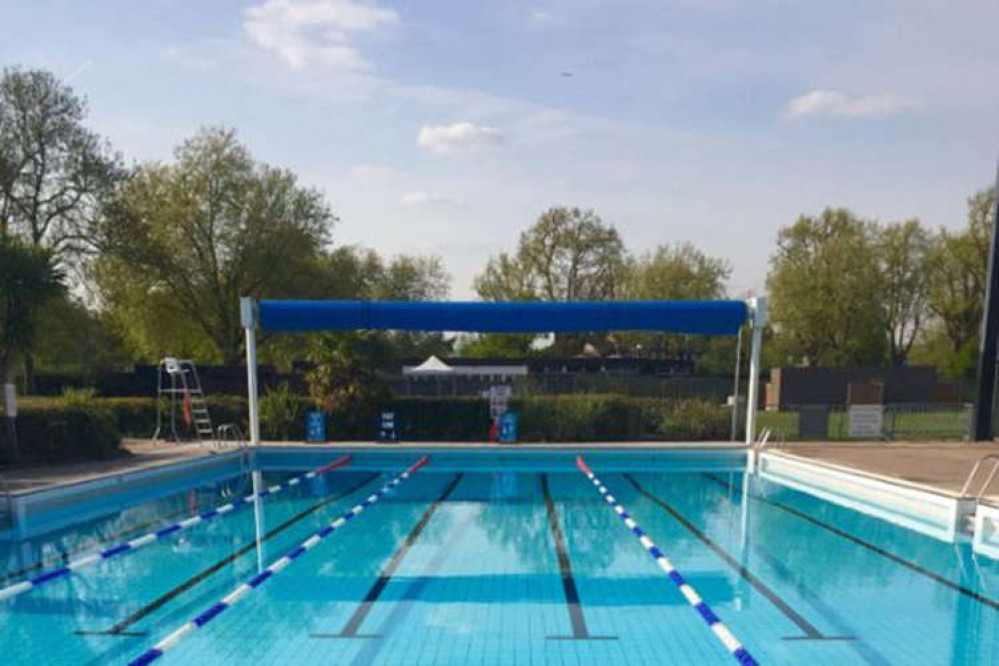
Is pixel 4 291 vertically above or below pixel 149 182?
below

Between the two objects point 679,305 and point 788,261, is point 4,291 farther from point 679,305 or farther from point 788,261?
Result: point 788,261

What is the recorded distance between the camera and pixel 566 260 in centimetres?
4038

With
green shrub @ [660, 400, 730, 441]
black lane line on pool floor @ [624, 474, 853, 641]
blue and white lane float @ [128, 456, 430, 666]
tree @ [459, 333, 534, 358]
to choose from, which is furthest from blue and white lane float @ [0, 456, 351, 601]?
tree @ [459, 333, 534, 358]

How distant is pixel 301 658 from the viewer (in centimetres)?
488

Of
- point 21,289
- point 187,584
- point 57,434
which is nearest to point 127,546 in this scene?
point 187,584

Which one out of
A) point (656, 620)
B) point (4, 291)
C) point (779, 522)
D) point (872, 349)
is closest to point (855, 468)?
point (779, 522)

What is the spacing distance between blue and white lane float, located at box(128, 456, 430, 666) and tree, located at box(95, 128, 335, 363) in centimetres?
1455

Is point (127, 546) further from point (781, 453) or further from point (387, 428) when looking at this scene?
point (781, 453)

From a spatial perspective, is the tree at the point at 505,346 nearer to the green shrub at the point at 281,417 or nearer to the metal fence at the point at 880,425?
the metal fence at the point at 880,425

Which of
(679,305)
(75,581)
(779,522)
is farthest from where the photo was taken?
(679,305)

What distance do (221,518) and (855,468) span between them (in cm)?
980

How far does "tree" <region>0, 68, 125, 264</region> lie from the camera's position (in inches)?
803

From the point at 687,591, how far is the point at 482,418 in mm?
11086

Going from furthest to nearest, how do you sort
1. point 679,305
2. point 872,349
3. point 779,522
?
point 872,349 → point 679,305 → point 779,522
